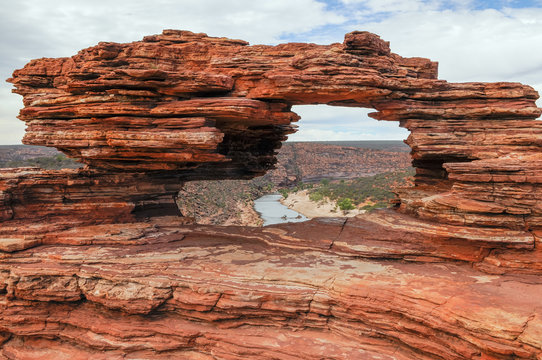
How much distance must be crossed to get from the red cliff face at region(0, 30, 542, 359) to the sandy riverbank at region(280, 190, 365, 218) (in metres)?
34.9

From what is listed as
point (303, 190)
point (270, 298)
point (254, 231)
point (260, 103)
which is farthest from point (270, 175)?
point (270, 298)

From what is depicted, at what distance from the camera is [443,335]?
1002 cm

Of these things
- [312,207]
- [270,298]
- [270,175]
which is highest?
[270,175]

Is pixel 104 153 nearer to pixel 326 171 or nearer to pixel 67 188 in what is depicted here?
pixel 67 188

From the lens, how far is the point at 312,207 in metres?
59.5

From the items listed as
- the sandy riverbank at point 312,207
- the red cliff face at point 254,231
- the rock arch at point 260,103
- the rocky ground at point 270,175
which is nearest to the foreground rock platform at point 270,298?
the red cliff face at point 254,231

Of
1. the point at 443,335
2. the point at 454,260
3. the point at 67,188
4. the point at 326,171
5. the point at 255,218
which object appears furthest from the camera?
the point at 326,171

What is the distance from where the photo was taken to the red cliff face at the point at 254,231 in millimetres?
10953

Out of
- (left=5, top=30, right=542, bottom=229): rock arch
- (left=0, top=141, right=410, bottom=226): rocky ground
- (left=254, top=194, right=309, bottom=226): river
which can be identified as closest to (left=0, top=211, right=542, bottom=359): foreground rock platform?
(left=5, top=30, right=542, bottom=229): rock arch

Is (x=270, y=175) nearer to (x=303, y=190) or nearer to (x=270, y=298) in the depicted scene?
(x=303, y=190)

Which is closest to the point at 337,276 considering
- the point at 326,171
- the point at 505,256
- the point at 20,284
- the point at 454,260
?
the point at 454,260

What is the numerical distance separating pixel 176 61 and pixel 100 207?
7.12 m

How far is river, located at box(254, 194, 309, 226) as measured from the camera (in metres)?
49.8

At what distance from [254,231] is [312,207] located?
43809mm
